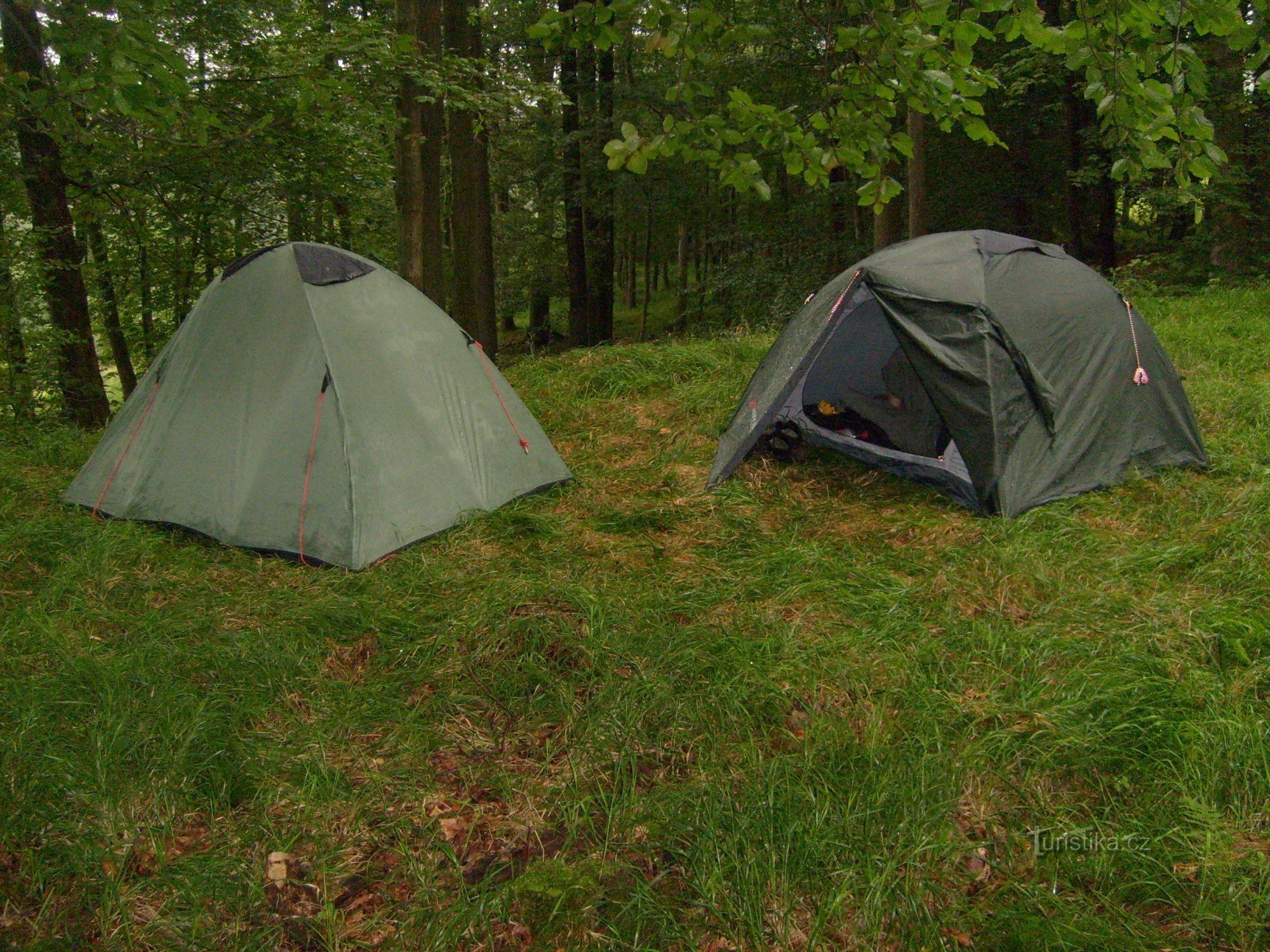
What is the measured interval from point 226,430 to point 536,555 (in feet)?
6.27

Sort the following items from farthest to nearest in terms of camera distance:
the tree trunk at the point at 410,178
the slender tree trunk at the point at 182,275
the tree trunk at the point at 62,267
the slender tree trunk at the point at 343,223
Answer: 1. the slender tree trunk at the point at 182,275
2. the slender tree trunk at the point at 343,223
3. the tree trunk at the point at 410,178
4. the tree trunk at the point at 62,267

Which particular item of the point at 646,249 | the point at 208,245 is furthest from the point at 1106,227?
the point at 208,245

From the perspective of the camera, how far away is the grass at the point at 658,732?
2.28 metres

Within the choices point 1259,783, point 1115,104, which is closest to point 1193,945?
point 1259,783

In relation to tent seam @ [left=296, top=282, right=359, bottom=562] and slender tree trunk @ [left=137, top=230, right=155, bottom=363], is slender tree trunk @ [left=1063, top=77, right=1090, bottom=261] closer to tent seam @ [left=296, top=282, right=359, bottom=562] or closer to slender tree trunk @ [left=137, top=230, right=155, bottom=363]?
tent seam @ [left=296, top=282, right=359, bottom=562]

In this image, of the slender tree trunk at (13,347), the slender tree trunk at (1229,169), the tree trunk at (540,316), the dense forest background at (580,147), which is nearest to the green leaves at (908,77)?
the dense forest background at (580,147)

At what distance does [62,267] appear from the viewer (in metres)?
7.47

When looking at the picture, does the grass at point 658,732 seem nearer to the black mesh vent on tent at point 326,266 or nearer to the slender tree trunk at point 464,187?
the black mesh vent on tent at point 326,266

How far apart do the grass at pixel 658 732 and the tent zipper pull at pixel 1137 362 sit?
71cm

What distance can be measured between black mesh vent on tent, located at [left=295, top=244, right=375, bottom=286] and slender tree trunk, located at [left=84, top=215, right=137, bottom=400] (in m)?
6.05

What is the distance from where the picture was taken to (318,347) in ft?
15.8

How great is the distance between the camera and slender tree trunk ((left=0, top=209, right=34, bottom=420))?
23.6 feet

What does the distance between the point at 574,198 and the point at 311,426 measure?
9471 mm

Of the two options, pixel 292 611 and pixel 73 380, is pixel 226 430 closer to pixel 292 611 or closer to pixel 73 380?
pixel 292 611
